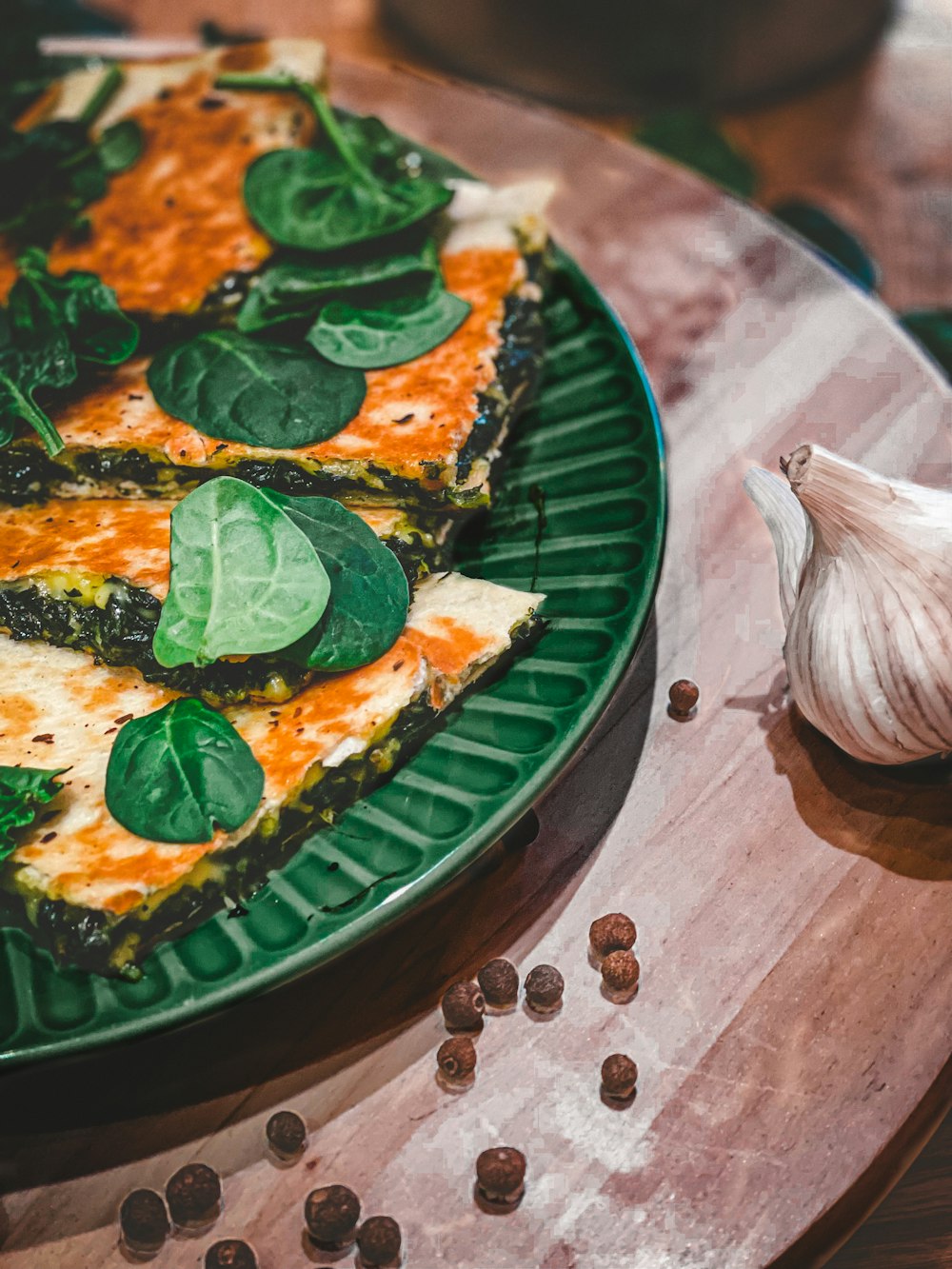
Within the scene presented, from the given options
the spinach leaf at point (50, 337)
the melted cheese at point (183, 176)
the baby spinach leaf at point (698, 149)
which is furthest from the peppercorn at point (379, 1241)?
the baby spinach leaf at point (698, 149)

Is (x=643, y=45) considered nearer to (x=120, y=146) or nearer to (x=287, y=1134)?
(x=120, y=146)

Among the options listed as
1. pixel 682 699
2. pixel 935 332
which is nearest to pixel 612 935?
pixel 682 699

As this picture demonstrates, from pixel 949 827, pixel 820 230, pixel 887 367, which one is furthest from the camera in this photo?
pixel 820 230

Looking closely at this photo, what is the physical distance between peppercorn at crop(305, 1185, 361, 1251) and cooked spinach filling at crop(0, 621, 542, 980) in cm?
21

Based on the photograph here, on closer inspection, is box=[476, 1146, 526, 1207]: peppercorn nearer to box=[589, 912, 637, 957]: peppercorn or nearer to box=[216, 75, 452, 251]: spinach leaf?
box=[589, 912, 637, 957]: peppercorn

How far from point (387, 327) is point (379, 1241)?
86 centimetres

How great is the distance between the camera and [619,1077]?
924 mm

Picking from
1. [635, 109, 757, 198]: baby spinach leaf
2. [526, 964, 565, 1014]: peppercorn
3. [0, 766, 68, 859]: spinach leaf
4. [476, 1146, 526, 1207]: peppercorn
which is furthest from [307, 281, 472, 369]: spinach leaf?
[635, 109, 757, 198]: baby spinach leaf

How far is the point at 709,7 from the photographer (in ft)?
8.23

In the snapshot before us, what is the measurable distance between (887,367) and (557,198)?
52 centimetres

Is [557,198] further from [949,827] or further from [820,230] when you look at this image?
[949,827]

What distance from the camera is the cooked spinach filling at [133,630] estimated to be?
40.4 inches

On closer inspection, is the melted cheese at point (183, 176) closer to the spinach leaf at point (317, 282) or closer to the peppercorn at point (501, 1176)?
the spinach leaf at point (317, 282)

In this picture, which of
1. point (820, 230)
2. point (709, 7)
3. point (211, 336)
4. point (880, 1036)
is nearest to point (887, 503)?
point (880, 1036)
